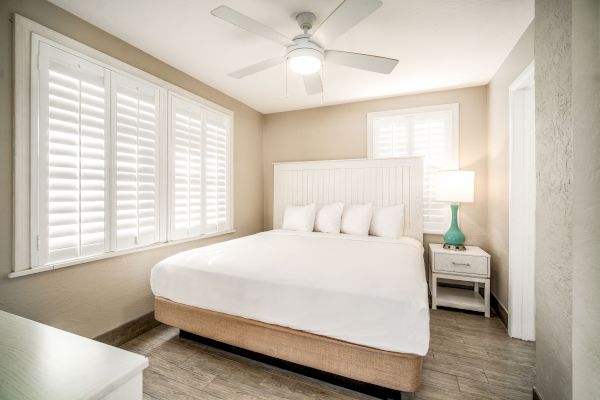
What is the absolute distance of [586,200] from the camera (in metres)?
1.08

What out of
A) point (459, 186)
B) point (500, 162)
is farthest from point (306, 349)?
point (500, 162)

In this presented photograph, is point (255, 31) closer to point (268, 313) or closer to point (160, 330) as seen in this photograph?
point (268, 313)

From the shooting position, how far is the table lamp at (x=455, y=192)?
2.89 metres

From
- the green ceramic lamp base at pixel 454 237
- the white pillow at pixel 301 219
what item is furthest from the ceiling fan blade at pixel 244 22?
the green ceramic lamp base at pixel 454 237

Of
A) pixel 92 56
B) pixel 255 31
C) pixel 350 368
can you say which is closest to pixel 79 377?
pixel 350 368

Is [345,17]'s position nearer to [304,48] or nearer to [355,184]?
[304,48]

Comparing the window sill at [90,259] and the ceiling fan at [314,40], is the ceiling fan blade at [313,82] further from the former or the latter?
the window sill at [90,259]

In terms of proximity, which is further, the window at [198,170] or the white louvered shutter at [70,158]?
the window at [198,170]

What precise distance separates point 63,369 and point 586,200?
6.08ft

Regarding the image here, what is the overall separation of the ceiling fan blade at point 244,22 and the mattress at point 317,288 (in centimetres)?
156

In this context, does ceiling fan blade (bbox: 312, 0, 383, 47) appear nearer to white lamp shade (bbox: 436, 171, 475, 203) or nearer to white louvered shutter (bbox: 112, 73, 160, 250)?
white louvered shutter (bbox: 112, 73, 160, 250)

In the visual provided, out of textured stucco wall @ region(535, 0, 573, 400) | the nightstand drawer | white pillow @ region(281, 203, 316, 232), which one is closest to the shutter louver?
the nightstand drawer

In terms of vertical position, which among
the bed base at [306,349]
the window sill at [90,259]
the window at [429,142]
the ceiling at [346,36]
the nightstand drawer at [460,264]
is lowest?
the bed base at [306,349]

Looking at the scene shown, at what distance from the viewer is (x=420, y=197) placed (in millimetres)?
3375
